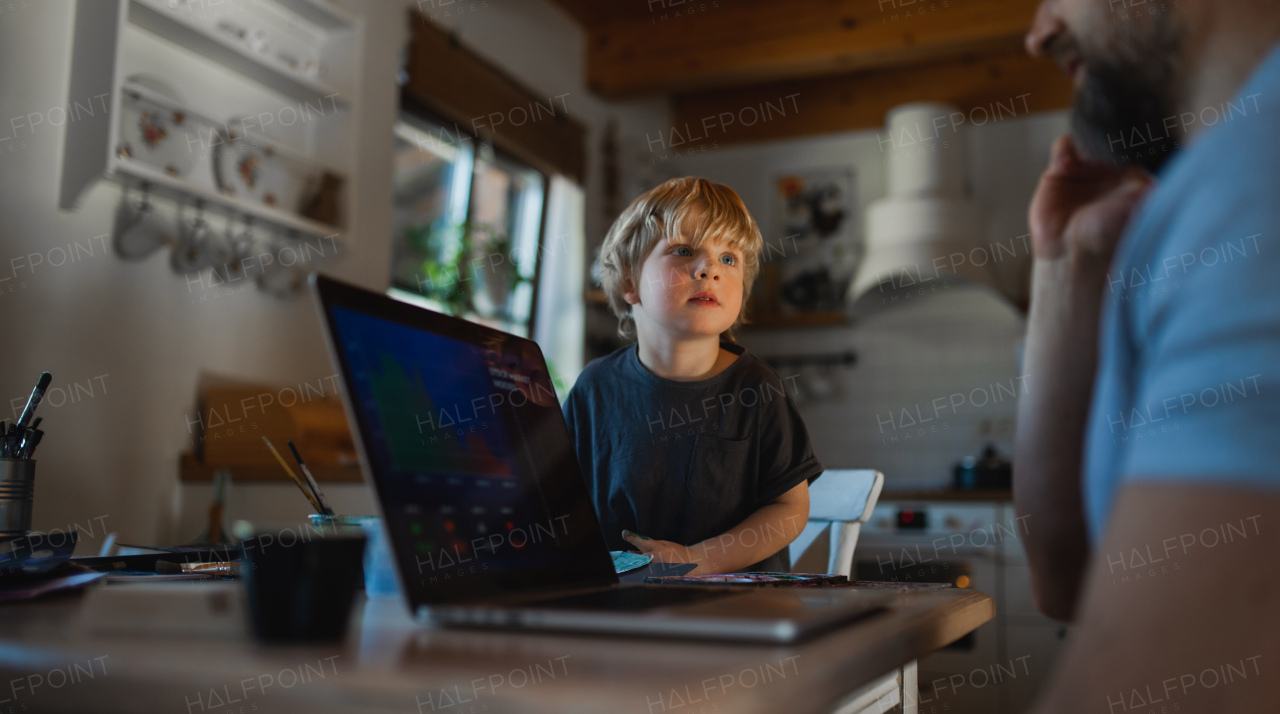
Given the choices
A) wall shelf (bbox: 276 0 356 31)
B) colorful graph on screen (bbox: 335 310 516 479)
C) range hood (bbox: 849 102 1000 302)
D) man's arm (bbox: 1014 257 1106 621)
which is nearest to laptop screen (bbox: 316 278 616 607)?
colorful graph on screen (bbox: 335 310 516 479)

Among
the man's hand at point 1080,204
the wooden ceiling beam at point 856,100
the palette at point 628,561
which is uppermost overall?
the wooden ceiling beam at point 856,100

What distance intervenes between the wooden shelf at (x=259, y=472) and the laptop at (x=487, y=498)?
143 cm

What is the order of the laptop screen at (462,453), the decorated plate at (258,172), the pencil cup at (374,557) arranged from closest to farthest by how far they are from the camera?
the laptop screen at (462,453)
the pencil cup at (374,557)
the decorated plate at (258,172)

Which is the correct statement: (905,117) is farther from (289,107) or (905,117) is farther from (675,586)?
(675,586)

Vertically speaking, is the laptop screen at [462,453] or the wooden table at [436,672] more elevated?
the laptop screen at [462,453]

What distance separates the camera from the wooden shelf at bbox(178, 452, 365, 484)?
223 cm

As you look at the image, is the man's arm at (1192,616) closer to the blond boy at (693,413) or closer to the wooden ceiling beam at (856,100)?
the blond boy at (693,413)

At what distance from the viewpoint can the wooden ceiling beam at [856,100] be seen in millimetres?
4430

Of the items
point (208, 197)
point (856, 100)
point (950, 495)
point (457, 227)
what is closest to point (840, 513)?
point (208, 197)

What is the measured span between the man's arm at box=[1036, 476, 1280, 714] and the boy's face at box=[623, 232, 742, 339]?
1016 millimetres

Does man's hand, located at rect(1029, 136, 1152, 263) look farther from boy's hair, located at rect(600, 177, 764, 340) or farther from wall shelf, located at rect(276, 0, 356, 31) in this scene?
wall shelf, located at rect(276, 0, 356, 31)

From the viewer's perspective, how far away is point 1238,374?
38 cm

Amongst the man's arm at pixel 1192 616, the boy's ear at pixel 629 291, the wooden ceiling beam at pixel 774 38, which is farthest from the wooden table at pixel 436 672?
the wooden ceiling beam at pixel 774 38

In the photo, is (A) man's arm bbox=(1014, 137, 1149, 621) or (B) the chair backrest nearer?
(A) man's arm bbox=(1014, 137, 1149, 621)
